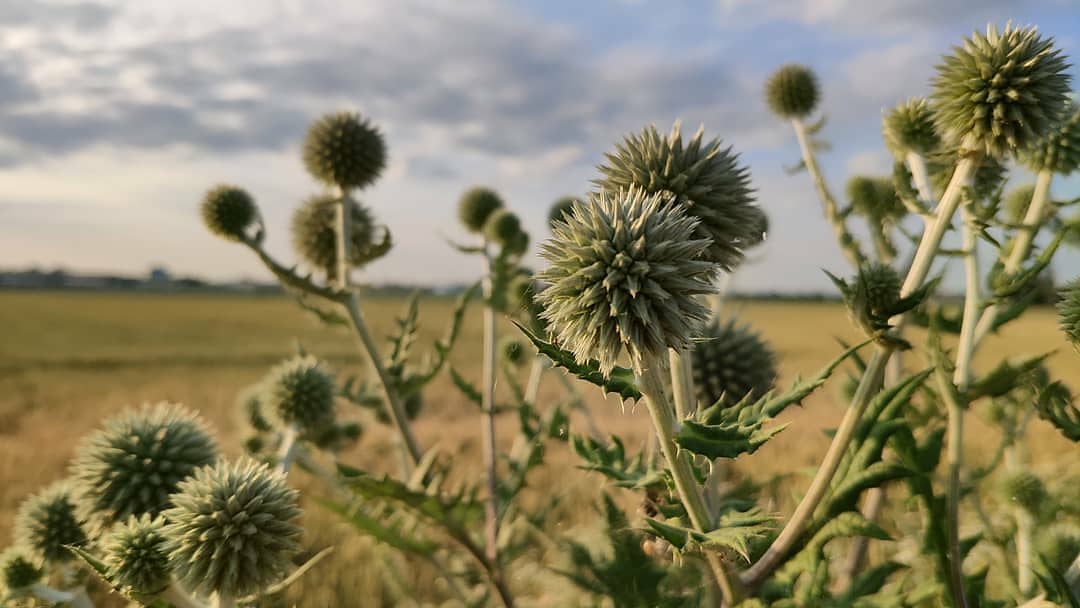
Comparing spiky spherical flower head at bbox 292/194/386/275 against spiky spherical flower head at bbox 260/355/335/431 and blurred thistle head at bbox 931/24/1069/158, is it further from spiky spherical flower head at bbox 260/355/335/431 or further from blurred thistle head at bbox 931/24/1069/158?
blurred thistle head at bbox 931/24/1069/158

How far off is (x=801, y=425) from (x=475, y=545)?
1027 centimetres

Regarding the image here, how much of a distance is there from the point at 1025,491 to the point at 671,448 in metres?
2.54

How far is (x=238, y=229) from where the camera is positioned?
346 cm

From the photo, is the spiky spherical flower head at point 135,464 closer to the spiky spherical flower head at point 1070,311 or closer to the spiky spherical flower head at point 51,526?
the spiky spherical flower head at point 51,526

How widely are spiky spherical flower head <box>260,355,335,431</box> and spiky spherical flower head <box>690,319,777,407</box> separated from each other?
1828 millimetres

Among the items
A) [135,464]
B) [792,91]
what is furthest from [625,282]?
[792,91]

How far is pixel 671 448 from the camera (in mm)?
1449

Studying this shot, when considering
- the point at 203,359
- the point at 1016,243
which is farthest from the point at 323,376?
the point at 203,359

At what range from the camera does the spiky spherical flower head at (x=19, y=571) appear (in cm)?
211

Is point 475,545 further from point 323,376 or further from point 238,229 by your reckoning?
point 238,229

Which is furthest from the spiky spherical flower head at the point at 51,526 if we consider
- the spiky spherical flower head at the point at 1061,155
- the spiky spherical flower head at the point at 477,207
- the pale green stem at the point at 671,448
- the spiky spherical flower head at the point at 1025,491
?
the spiky spherical flower head at the point at 1025,491

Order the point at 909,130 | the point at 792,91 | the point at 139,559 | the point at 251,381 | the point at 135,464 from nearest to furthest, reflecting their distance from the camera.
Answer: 1. the point at 139,559
2. the point at 135,464
3. the point at 909,130
4. the point at 792,91
5. the point at 251,381

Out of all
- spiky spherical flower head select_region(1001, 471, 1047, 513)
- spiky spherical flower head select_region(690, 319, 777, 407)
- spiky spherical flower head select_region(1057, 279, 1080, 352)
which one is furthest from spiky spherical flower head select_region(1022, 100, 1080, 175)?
spiky spherical flower head select_region(1001, 471, 1047, 513)

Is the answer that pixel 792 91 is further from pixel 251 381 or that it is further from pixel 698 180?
pixel 251 381
